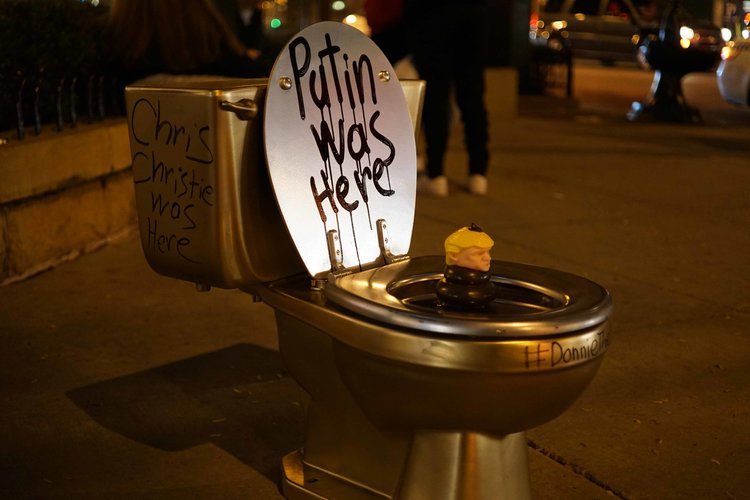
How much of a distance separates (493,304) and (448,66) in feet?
13.7

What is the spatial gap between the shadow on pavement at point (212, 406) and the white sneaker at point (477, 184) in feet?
10.6

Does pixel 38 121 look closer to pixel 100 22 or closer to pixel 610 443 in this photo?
pixel 100 22

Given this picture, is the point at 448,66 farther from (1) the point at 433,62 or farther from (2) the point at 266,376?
(2) the point at 266,376

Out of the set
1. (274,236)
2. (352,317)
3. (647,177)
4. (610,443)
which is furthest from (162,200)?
(647,177)

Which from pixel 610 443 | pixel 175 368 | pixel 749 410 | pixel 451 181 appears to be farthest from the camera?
pixel 451 181

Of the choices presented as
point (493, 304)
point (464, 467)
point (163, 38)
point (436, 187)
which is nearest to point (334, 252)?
point (493, 304)

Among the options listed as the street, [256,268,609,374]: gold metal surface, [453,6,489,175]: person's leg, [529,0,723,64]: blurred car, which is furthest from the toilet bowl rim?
[529,0,723,64]: blurred car

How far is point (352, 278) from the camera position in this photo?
8.93 feet

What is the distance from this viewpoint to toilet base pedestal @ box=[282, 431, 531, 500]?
255 cm

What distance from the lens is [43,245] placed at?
492 centimetres

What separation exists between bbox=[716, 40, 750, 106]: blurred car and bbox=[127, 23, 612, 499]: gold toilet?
27.6 ft

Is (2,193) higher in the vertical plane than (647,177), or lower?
higher

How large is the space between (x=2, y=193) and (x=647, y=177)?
4.70 meters

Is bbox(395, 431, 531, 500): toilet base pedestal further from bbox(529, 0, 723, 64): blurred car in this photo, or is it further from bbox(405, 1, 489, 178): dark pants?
bbox(529, 0, 723, 64): blurred car
